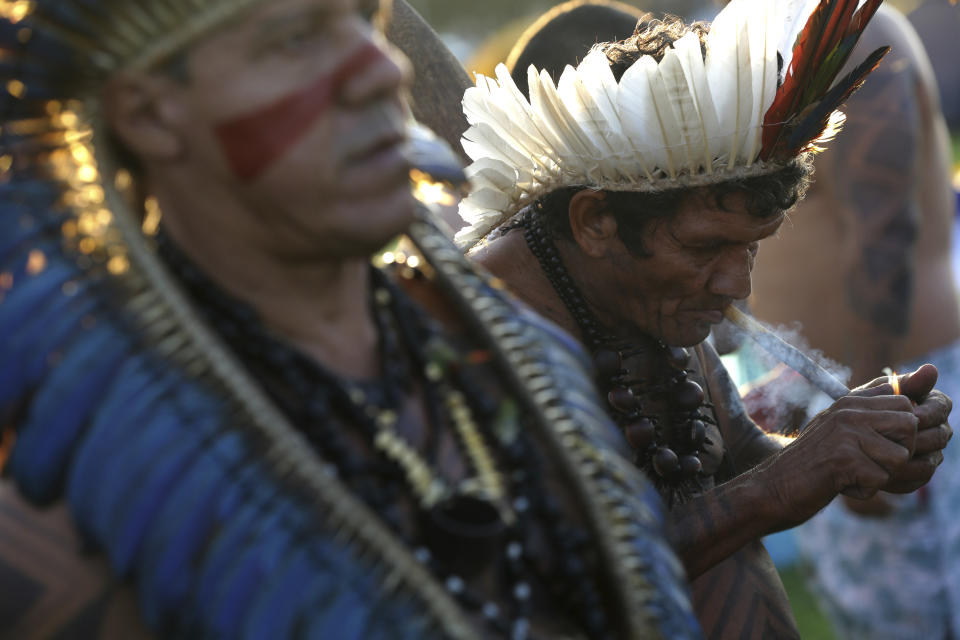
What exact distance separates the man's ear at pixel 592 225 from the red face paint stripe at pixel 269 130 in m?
1.33

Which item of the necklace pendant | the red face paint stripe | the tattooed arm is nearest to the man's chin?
the necklace pendant

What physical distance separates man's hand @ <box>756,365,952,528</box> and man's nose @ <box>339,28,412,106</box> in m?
1.53

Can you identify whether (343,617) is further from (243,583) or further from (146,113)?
(146,113)

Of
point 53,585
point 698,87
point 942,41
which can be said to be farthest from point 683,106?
point 942,41

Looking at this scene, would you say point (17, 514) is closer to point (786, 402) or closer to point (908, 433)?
point (908, 433)

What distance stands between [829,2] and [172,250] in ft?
5.15

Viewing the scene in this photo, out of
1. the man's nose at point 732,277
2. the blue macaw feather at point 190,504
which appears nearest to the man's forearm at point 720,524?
the man's nose at point 732,277

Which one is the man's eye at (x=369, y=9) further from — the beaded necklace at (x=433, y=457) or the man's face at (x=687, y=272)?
the man's face at (x=687, y=272)

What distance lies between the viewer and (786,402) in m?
3.18

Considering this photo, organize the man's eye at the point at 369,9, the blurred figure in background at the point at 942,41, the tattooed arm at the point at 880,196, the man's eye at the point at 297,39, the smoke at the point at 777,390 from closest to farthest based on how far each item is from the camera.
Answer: the man's eye at the point at 297,39, the man's eye at the point at 369,9, the smoke at the point at 777,390, the tattooed arm at the point at 880,196, the blurred figure in background at the point at 942,41

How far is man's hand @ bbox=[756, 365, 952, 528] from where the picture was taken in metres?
2.54

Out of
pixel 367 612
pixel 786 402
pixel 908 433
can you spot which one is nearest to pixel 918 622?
pixel 786 402

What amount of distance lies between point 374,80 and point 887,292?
340 centimetres

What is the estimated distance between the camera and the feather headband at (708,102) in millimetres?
2428
